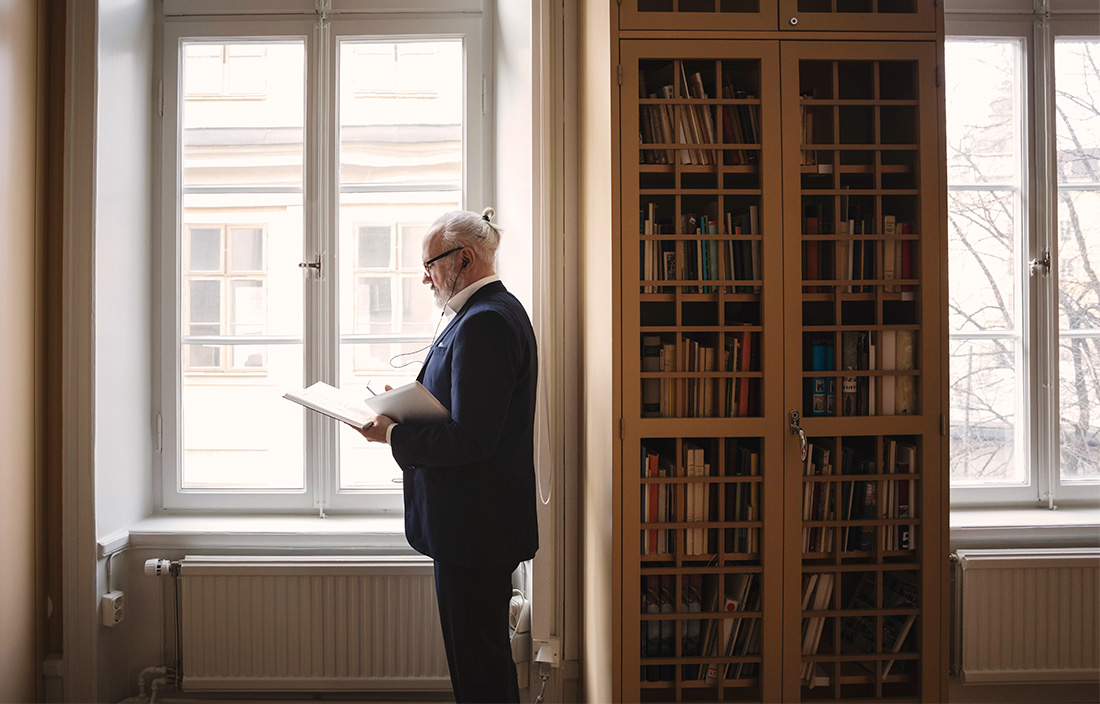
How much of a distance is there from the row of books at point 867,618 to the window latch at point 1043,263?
53.3 inches

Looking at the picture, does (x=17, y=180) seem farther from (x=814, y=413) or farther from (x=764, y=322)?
(x=814, y=413)

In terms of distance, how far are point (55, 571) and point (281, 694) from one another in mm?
869

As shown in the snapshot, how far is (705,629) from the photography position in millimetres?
1804

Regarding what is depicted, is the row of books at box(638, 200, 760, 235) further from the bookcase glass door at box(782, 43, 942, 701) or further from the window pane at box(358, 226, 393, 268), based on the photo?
the window pane at box(358, 226, 393, 268)

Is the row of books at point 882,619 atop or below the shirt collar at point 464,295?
below

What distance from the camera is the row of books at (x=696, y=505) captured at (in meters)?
1.77

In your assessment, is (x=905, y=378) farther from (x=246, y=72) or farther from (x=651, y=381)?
(x=246, y=72)

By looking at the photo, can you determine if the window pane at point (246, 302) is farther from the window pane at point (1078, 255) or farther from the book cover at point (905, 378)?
the window pane at point (1078, 255)

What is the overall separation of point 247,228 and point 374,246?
0.50 meters

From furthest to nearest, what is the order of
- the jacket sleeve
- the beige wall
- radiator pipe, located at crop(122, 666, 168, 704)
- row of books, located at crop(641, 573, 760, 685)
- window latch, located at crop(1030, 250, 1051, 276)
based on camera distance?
window latch, located at crop(1030, 250, 1051, 276)
radiator pipe, located at crop(122, 666, 168, 704)
the beige wall
row of books, located at crop(641, 573, 760, 685)
the jacket sleeve

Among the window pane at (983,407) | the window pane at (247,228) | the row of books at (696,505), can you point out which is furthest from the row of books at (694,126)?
the window pane at (247,228)

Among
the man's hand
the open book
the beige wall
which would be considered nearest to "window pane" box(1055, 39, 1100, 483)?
the open book

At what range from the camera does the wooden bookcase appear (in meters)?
1.73

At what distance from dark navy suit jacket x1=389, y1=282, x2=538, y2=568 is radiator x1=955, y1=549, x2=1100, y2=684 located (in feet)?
5.01
